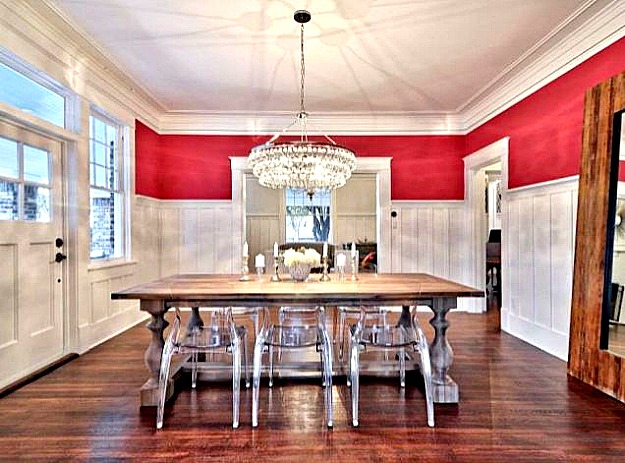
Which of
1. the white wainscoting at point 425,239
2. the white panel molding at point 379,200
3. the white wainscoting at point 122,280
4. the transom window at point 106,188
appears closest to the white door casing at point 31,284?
the white wainscoting at point 122,280

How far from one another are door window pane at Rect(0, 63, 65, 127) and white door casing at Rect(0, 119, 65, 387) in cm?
17

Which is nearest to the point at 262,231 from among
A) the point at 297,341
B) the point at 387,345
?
the point at 297,341

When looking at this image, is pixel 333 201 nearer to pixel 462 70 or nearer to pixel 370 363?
pixel 462 70

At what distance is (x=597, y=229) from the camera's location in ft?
9.43

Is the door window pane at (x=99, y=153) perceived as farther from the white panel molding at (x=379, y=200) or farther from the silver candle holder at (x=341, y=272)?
the silver candle holder at (x=341, y=272)

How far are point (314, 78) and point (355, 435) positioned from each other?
3.30 metres

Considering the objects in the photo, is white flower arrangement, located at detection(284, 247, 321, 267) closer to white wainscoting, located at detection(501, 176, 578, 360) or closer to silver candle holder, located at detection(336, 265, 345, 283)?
silver candle holder, located at detection(336, 265, 345, 283)

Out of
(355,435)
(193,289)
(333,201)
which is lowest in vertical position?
(355,435)

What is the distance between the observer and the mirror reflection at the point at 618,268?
2.71 m

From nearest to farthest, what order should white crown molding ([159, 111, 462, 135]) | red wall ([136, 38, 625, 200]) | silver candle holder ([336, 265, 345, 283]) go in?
silver candle holder ([336, 265, 345, 283]), red wall ([136, 38, 625, 200]), white crown molding ([159, 111, 462, 135])

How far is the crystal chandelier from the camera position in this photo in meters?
2.98

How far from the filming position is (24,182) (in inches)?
119

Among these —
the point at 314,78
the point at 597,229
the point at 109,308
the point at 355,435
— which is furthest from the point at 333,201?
the point at 355,435

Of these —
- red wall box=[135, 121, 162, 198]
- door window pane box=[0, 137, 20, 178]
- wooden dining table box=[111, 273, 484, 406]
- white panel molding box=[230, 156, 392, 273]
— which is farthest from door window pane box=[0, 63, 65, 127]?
white panel molding box=[230, 156, 392, 273]
